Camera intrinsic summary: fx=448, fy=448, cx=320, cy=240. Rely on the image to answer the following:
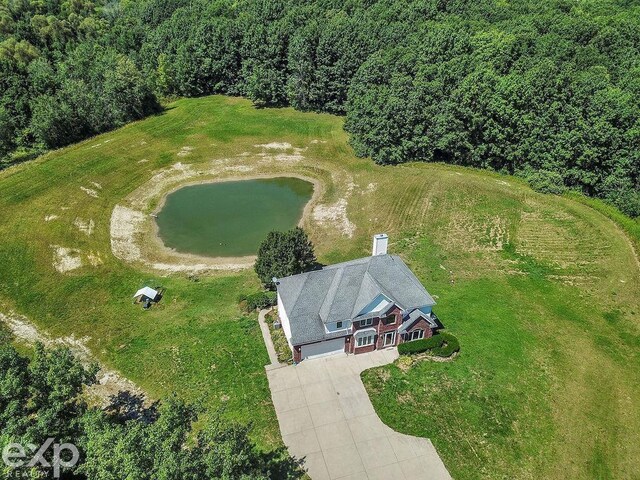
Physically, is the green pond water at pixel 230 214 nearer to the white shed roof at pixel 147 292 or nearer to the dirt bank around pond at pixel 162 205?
the dirt bank around pond at pixel 162 205

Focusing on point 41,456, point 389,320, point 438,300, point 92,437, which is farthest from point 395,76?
point 41,456

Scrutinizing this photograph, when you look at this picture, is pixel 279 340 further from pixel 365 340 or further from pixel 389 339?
pixel 389 339

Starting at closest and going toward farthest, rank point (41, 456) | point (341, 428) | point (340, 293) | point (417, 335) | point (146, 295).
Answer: point (41, 456) < point (341, 428) < point (340, 293) < point (417, 335) < point (146, 295)

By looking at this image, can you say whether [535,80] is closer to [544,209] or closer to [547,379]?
[544,209]

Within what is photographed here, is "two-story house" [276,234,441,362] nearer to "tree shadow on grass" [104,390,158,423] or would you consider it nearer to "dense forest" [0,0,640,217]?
"tree shadow on grass" [104,390,158,423]

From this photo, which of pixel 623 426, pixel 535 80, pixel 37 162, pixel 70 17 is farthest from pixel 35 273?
pixel 70 17
